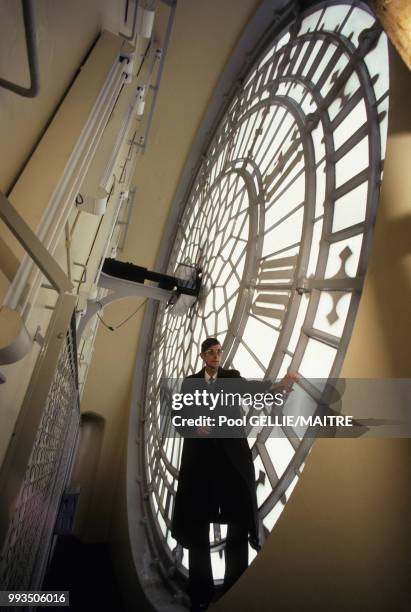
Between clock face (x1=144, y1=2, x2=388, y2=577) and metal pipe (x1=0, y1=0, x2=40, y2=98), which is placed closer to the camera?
metal pipe (x1=0, y1=0, x2=40, y2=98)

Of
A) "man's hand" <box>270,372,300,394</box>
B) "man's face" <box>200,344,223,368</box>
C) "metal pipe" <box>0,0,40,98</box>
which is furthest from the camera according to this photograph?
"man's face" <box>200,344,223,368</box>

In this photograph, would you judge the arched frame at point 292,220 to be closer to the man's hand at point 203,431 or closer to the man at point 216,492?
the man at point 216,492

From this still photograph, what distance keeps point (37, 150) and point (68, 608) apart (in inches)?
177

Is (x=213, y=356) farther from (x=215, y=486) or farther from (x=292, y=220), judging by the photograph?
(x=292, y=220)

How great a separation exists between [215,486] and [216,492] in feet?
0.09

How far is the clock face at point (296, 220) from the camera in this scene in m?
1.37

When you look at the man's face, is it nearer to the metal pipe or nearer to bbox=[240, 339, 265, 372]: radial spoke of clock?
bbox=[240, 339, 265, 372]: radial spoke of clock

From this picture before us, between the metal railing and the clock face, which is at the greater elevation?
the clock face

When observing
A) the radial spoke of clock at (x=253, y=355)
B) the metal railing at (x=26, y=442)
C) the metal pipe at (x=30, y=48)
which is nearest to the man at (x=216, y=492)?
the radial spoke of clock at (x=253, y=355)

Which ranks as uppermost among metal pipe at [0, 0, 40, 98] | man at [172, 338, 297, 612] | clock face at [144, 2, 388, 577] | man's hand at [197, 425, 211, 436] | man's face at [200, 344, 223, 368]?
clock face at [144, 2, 388, 577]

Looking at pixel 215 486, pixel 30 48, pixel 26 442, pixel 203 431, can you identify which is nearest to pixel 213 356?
pixel 203 431

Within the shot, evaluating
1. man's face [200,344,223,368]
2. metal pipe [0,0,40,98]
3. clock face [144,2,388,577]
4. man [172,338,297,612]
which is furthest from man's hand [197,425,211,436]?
metal pipe [0,0,40,98]

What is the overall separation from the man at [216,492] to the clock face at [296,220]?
0.18 metres

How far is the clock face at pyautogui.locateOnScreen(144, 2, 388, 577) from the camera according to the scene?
1367mm
